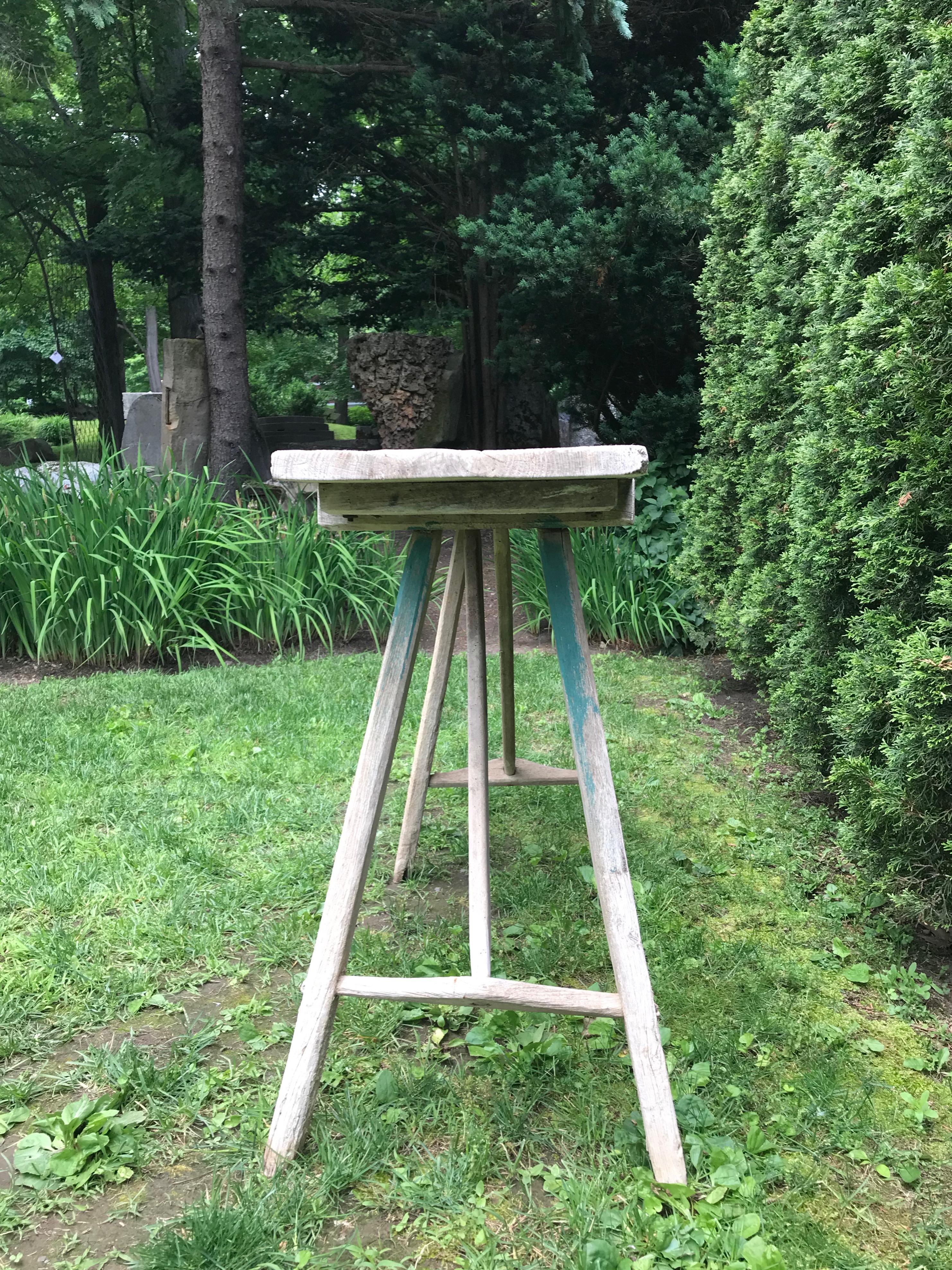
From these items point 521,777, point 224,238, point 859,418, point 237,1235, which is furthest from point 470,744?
point 224,238

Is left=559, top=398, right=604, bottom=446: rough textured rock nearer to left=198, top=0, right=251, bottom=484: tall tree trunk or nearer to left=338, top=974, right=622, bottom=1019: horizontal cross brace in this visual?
left=198, top=0, right=251, bottom=484: tall tree trunk

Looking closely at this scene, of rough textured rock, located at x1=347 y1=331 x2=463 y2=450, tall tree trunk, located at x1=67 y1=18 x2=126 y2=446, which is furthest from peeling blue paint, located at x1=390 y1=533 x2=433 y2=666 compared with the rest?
tall tree trunk, located at x1=67 y1=18 x2=126 y2=446

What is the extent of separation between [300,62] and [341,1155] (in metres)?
8.78

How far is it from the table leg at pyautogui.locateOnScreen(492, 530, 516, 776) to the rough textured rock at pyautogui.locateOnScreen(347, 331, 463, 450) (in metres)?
5.27

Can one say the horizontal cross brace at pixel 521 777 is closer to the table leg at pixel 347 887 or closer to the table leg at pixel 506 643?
the table leg at pixel 506 643

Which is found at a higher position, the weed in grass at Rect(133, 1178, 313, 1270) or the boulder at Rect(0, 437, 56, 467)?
the boulder at Rect(0, 437, 56, 467)

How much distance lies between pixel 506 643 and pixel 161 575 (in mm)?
2944

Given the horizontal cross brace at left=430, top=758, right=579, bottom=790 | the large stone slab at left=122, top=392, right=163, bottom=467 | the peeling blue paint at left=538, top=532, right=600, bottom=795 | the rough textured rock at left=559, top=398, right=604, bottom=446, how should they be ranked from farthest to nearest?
the large stone slab at left=122, top=392, right=163, bottom=467 < the rough textured rock at left=559, top=398, right=604, bottom=446 < the horizontal cross brace at left=430, top=758, right=579, bottom=790 < the peeling blue paint at left=538, top=532, right=600, bottom=795

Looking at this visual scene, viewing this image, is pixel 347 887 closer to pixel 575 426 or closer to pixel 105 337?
pixel 575 426

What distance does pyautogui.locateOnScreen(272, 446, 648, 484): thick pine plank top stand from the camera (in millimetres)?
1408

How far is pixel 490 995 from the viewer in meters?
1.58

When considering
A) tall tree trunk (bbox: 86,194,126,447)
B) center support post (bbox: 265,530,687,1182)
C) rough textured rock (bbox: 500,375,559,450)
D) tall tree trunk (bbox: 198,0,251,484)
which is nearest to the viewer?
center support post (bbox: 265,530,687,1182)

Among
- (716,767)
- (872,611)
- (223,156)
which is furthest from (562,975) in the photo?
(223,156)

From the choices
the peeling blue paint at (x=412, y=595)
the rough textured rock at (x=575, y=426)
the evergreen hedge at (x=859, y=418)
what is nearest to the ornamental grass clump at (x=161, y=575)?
the rough textured rock at (x=575, y=426)
